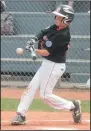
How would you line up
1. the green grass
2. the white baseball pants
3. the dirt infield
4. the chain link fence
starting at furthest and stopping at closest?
the chain link fence, the green grass, the white baseball pants, the dirt infield

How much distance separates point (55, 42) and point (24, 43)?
20.0ft

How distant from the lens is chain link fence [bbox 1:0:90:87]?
13.1 meters

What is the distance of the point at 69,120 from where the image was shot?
7.96 m

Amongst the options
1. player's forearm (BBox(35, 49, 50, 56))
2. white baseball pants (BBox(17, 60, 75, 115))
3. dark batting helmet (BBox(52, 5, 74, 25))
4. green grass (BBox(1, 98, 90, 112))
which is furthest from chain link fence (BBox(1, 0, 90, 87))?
player's forearm (BBox(35, 49, 50, 56))

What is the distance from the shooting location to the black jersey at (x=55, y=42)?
723 cm

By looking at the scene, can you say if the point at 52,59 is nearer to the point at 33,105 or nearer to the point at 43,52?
the point at 43,52

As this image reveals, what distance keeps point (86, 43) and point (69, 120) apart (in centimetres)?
555

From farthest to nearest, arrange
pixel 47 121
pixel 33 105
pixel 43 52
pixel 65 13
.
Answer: pixel 33 105 < pixel 47 121 < pixel 65 13 < pixel 43 52

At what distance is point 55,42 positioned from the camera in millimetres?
7223

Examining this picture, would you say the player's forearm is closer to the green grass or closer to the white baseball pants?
the white baseball pants

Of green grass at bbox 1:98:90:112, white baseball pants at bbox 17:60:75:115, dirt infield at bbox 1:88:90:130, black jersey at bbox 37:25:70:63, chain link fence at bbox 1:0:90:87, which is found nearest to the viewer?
dirt infield at bbox 1:88:90:130

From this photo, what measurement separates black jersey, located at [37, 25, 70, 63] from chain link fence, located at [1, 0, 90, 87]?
18.5 feet

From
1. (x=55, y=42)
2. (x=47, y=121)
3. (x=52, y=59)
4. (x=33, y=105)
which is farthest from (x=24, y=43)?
(x=55, y=42)

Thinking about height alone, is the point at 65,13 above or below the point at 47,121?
above
